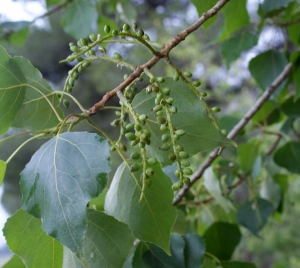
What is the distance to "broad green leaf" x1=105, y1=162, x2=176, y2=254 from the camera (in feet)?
1.51

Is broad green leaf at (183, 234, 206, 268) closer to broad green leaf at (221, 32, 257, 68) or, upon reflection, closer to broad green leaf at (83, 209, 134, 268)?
broad green leaf at (83, 209, 134, 268)

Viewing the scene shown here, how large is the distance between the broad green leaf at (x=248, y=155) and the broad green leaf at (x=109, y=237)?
0.59 metres

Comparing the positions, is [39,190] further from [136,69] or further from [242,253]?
[242,253]

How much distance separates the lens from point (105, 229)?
17.3 inches

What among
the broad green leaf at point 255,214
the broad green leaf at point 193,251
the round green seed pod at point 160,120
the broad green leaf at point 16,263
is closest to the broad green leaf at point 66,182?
the round green seed pod at point 160,120

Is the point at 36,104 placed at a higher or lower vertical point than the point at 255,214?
higher

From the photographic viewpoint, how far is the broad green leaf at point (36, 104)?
49 centimetres

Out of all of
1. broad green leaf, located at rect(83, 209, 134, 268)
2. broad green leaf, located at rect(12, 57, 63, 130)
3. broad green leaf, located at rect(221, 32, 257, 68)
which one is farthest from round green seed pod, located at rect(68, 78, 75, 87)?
broad green leaf, located at rect(221, 32, 257, 68)

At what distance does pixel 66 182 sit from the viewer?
37 cm

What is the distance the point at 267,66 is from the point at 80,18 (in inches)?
19.6

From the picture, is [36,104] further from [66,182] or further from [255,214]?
[255,214]

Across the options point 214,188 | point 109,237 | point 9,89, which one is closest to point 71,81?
point 9,89

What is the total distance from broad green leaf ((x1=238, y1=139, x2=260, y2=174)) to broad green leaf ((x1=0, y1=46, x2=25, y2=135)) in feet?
2.12

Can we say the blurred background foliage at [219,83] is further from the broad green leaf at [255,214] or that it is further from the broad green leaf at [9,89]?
the broad green leaf at [9,89]
